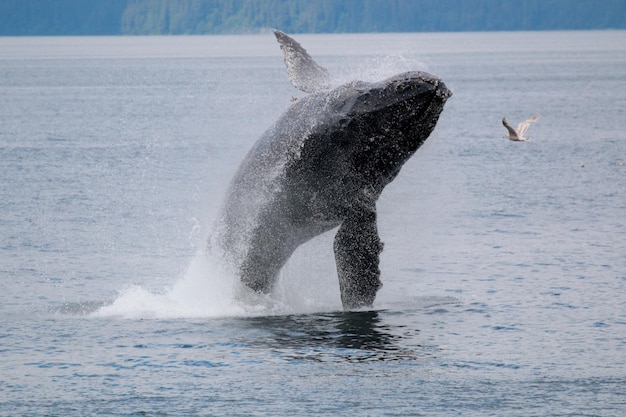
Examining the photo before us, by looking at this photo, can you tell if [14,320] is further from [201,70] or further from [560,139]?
[201,70]

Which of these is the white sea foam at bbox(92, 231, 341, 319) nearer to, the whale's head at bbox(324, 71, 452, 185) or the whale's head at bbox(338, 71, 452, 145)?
the whale's head at bbox(324, 71, 452, 185)

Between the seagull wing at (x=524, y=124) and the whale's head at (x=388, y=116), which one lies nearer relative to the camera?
the whale's head at (x=388, y=116)

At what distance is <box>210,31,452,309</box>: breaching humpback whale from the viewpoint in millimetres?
14359

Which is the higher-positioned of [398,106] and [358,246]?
[398,106]

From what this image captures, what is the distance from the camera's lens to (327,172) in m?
14.9

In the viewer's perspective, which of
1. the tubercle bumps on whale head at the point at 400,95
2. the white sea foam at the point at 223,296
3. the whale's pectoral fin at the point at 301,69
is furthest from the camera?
the white sea foam at the point at 223,296

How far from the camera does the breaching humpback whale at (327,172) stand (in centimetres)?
1436

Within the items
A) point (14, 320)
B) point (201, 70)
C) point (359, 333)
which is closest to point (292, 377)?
point (359, 333)

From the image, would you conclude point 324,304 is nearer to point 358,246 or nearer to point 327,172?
point 358,246

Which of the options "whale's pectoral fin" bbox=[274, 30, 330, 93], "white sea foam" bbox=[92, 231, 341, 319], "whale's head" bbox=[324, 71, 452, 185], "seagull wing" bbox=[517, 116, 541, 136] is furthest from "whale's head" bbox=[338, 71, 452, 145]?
"seagull wing" bbox=[517, 116, 541, 136]

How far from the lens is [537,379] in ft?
42.5

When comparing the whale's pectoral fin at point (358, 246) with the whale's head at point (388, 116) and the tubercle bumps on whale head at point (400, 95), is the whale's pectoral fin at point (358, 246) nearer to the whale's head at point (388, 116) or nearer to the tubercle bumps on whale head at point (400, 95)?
the whale's head at point (388, 116)

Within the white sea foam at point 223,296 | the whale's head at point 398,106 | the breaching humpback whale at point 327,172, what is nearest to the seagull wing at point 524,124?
the white sea foam at point 223,296

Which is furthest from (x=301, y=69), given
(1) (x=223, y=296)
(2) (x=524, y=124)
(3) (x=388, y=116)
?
(2) (x=524, y=124)
